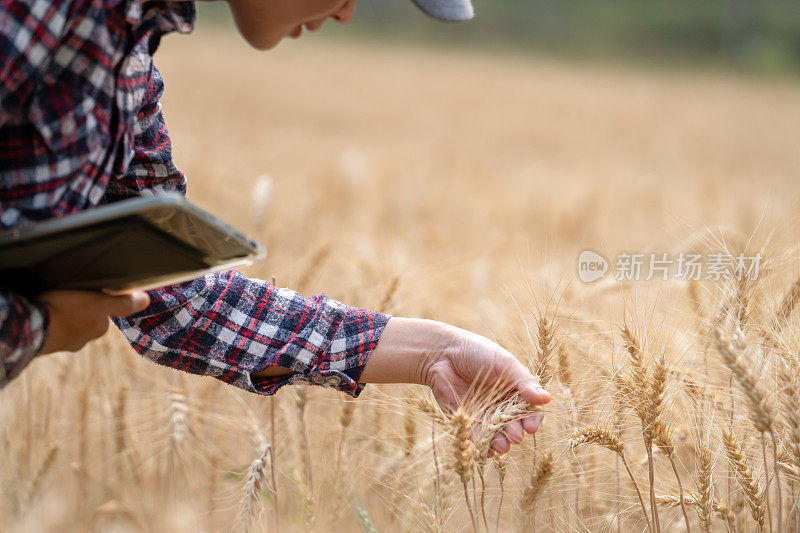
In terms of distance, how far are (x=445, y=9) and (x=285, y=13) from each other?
190 millimetres

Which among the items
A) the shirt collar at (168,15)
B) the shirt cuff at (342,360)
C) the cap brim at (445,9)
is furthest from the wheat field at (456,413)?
the shirt collar at (168,15)

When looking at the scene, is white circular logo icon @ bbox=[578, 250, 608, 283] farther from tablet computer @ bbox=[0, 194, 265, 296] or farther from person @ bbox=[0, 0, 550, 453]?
tablet computer @ bbox=[0, 194, 265, 296]

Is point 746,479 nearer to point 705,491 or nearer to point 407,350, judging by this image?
point 705,491

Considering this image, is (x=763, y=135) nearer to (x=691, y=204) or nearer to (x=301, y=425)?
(x=691, y=204)

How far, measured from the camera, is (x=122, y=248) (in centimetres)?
79

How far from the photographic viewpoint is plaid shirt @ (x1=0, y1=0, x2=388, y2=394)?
791mm

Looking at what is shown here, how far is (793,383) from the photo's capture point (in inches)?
41.6

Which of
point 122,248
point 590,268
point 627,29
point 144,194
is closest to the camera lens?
point 122,248

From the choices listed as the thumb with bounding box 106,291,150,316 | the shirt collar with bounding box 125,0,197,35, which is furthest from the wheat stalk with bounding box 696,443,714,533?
the shirt collar with bounding box 125,0,197,35

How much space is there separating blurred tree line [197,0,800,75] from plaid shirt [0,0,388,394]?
16654 millimetres

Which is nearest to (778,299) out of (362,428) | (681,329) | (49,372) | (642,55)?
(681,329)

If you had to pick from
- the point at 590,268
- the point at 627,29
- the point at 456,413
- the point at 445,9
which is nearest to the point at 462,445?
the point at 456,413

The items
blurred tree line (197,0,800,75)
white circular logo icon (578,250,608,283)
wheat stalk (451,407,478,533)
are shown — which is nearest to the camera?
wheat stalk (451,407,478,533)

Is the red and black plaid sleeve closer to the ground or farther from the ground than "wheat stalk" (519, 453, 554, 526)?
farther from the ground
